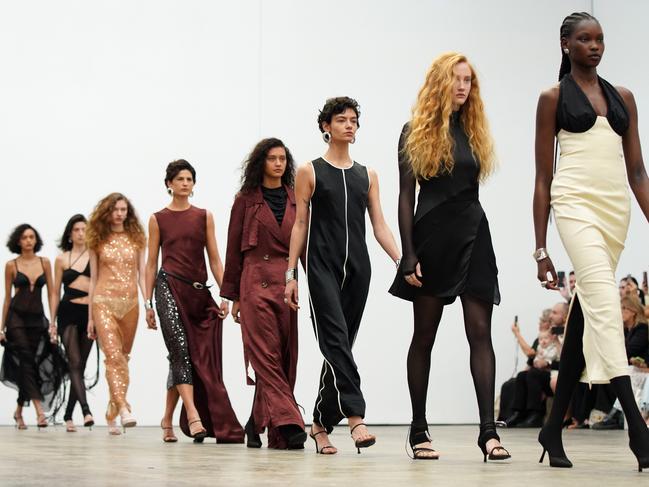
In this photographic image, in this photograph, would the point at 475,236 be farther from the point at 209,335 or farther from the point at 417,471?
the point at 209,335

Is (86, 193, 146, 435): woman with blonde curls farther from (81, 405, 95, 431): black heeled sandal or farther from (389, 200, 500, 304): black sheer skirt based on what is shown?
(389, 200, 500, 304): black sheer skirt

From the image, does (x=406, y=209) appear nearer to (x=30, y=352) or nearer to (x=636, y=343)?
(x=636, y=343)

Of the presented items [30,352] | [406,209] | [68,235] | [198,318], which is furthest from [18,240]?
[406,209]

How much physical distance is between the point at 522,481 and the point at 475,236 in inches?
54.0

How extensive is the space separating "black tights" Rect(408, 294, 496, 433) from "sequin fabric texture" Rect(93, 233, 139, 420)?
3.81 meters

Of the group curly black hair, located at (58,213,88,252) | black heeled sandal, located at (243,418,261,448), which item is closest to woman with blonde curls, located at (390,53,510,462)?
black heeled sandal, located at (243,418,261,448)

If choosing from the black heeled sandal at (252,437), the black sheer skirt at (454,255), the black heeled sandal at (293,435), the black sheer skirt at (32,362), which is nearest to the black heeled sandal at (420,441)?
the black sheer skirt at (454,255)

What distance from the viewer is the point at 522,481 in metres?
3.74

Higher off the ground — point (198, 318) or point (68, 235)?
point (68, 235)

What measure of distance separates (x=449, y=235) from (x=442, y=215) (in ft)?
0.29

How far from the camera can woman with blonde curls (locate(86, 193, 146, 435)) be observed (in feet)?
27.7

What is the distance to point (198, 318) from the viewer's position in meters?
7.26

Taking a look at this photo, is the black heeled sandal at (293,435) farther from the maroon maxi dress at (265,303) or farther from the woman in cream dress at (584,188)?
the woman in cream dress at (584,188)

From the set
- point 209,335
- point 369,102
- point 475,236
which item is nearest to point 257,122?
point 369,102
